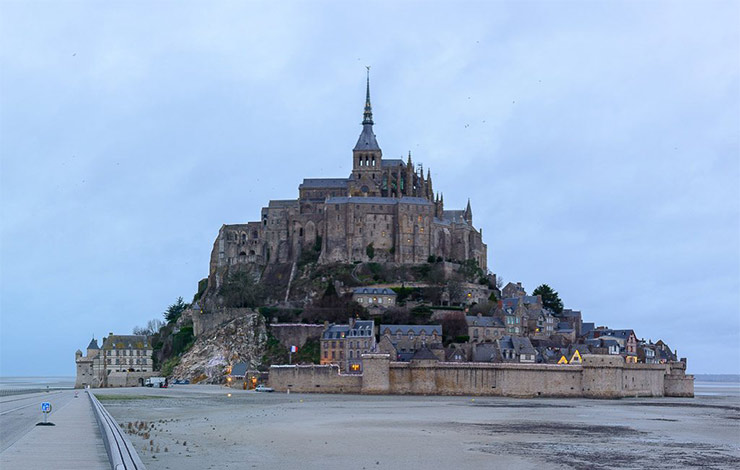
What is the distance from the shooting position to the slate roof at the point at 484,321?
88.7 m

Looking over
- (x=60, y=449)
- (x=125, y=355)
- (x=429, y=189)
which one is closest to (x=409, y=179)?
(x=429, y=189)

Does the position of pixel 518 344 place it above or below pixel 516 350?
above

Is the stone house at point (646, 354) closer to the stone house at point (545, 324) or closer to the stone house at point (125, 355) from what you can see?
the stone house at point (545, 324)

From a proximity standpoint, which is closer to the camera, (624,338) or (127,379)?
(624,338)

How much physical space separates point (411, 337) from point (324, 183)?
1390 inches

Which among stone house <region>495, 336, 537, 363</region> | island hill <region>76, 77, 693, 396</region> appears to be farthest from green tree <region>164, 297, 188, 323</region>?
stone house <region>495, 336, 537, 363</region>

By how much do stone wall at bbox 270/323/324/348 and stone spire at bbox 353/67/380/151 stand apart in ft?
109

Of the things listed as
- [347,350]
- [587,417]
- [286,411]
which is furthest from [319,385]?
[587,417]

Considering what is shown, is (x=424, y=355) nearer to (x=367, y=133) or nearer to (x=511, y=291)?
(x=511, y=291)

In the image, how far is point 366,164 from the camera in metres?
116

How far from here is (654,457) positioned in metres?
30.9

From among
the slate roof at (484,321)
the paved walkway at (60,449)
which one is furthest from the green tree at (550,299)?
the paved walkway at (60,449)

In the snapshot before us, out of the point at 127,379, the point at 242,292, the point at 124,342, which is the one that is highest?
the point at 242,292

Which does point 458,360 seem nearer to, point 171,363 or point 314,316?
point 314,316
